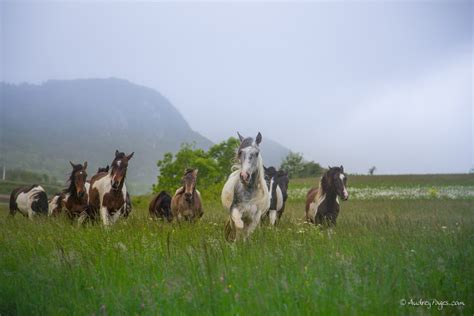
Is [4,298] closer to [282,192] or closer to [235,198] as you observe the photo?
[235,198]

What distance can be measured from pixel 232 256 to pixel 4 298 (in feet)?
10.3

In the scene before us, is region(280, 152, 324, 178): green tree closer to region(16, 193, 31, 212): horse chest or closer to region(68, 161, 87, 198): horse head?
region(16, 193, 31, 212): horse chest

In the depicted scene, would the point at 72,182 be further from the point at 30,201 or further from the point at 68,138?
the point at 68,138

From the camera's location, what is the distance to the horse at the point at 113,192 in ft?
35.3

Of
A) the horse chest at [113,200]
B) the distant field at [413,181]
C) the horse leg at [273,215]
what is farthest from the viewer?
the distant field at [413,181]

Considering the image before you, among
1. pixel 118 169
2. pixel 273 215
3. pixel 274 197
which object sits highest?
pixel 118 169

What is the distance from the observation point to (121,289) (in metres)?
5.04

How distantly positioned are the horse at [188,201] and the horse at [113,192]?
1.86 metres

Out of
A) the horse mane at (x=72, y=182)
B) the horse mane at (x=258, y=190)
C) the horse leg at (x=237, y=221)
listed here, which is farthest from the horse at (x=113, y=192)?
the horse leg at (x=237, y=221)

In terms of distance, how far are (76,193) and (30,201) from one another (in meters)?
5.20

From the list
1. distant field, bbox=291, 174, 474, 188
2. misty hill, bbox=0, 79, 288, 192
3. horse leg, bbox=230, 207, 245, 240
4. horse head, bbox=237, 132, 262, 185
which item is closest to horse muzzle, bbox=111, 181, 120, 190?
horse leg, bbox=230, 207, 245, 240

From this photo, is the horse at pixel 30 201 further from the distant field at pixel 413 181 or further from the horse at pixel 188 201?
the distant field at pixel 413 181

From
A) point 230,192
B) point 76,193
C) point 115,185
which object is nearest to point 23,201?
point 76,193

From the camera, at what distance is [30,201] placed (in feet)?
53.5
